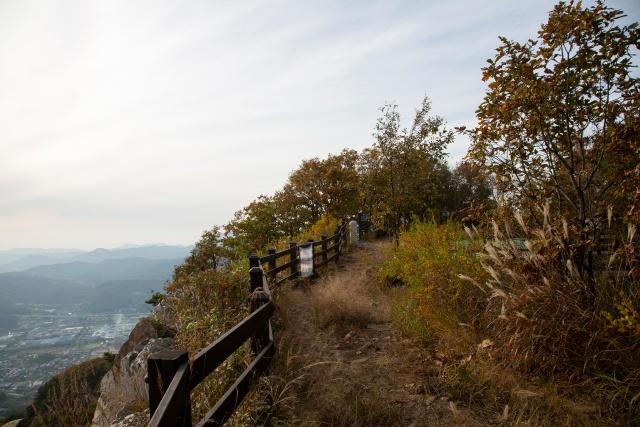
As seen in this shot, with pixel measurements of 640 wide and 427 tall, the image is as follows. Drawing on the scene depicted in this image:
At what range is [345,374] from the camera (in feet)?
14.8

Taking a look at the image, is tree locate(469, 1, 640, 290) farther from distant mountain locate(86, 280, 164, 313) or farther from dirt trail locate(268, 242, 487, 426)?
distant mountain locate(86, 280, 164, 313)

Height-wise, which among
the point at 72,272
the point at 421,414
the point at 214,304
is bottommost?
the point at 72,272

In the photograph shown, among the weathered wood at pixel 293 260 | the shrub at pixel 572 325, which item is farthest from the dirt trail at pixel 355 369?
the weathered wood at pixel 293 260

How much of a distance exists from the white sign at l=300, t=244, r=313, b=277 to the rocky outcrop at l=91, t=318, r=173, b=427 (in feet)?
14.3

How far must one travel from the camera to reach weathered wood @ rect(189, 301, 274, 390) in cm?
242

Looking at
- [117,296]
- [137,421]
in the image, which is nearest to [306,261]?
[137,421]

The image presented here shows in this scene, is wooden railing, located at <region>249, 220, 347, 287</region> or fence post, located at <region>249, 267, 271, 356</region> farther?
wooden railing, located at <region>249, 220, 347, 287</region>

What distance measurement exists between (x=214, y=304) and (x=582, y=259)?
5.65 meters

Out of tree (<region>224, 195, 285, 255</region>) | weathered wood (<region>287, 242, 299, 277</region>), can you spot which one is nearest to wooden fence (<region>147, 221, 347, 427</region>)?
weathered wood (<region>287, 242, 299, 277</region>)

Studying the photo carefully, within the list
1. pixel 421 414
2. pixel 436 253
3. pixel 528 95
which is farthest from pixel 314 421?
pixel 528 95

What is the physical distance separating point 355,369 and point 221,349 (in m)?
2.61

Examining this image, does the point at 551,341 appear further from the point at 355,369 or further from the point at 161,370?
the point at 161,370

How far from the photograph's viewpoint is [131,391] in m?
5.44

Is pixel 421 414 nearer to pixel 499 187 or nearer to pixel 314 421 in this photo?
pixel 314 421
